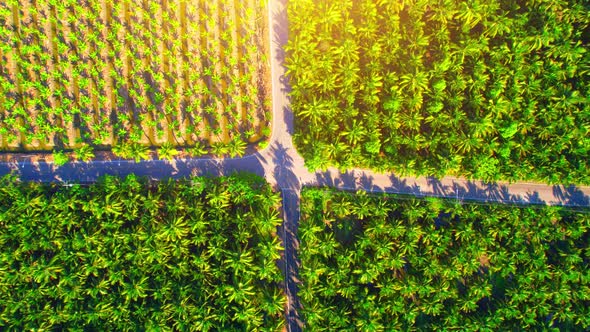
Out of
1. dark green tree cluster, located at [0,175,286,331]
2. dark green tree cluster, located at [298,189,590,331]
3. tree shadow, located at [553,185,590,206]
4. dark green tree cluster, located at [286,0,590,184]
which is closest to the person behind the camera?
dark green tree cluster, located at [286,0,590,184]

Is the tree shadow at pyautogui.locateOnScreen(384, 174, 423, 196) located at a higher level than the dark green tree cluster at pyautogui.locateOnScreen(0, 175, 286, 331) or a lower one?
higher

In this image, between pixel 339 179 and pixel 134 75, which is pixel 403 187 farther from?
pixel 134 75

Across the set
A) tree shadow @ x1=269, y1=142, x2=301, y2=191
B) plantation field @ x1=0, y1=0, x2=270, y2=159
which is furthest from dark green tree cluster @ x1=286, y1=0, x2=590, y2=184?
Answer: plantation field @ x1=0, y1=0, x2=270, y2=159

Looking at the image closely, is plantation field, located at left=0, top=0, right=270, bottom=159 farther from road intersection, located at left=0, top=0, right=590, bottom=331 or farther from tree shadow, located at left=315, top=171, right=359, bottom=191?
tree shadow, located at left=315, top=171, right=359, bottom=191

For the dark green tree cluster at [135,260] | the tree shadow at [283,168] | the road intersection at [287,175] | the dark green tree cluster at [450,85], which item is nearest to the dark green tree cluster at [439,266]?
the road intersection at [287,175]

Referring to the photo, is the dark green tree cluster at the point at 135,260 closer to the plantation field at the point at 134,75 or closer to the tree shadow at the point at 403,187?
the plantation field at the point at 134,75

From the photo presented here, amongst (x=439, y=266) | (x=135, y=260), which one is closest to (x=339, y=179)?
(x=439, y=266)

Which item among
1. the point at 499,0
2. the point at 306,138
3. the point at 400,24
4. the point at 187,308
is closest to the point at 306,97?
the point at 306,138
